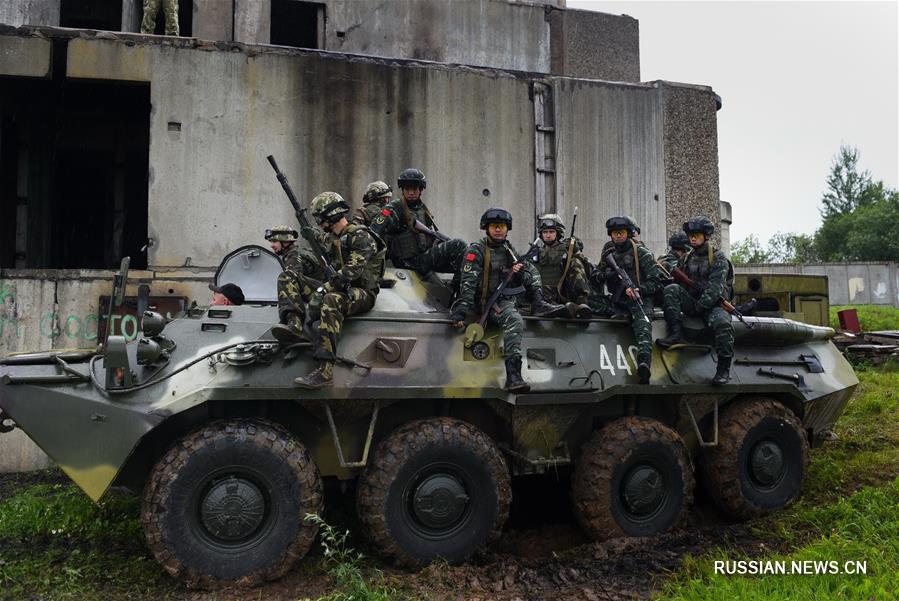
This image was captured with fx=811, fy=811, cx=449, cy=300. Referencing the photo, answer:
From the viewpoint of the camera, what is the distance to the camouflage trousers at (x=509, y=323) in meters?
5.97

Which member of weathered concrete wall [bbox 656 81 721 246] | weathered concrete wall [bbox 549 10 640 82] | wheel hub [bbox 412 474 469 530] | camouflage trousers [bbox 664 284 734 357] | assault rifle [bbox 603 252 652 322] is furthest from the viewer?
weathered concrete wall [bbox 549 10 640 82]

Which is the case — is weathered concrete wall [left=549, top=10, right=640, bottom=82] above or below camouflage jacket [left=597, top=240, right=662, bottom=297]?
above

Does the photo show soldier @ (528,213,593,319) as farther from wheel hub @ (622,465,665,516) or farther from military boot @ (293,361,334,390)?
military boot @ (293,361,334,390)

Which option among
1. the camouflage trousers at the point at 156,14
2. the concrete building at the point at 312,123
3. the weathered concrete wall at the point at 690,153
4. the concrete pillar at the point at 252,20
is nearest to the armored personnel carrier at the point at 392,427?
the concrete building at the point at 312,123

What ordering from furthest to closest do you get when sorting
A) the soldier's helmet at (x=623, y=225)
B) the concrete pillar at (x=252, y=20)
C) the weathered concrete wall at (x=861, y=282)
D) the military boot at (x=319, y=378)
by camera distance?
the weathered concrete wall at (x=861, y=282) → the concrete pillar at (x=252, y=20) → the soldier's helmet at (x=623, y=225) → the military boot at (x=319, y=378)

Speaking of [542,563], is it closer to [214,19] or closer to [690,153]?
[690,153]

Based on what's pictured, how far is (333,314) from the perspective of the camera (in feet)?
18.2

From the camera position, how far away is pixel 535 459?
6.21 m

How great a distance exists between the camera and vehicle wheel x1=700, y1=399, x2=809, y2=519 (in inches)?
270

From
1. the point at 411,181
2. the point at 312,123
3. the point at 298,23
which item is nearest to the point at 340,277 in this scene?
the point at 411,181

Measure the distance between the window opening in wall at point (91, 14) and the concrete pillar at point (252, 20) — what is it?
2185mm

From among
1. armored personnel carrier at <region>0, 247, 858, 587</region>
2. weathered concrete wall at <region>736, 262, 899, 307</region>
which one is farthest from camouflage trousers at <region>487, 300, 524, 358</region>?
weathered concrete wall at <region>736, 262, 899, 307</region>

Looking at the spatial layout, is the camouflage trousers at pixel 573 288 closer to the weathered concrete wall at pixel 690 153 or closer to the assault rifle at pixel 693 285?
the assault rifle at pixel 693 285

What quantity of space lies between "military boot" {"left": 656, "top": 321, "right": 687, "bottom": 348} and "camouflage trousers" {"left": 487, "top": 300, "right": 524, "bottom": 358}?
4.63ft
